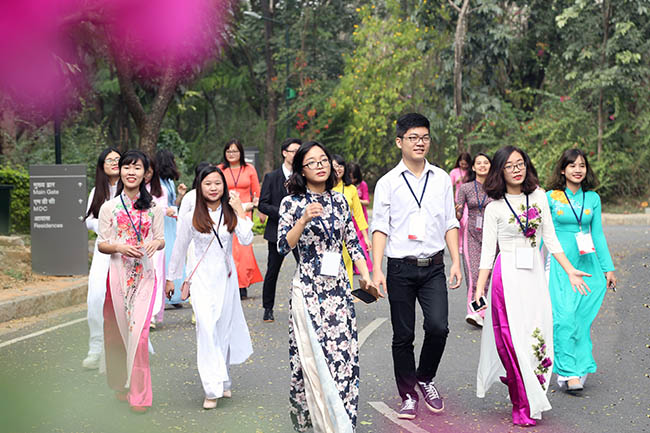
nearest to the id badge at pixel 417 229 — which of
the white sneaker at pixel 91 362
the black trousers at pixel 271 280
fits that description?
the white sneaker at pixel 91 362

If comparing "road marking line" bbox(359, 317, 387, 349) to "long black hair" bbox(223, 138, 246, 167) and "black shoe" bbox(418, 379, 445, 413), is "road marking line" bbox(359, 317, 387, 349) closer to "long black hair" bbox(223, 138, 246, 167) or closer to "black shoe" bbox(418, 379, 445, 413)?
"black shoe" bbox(418, 379, 445, 413)

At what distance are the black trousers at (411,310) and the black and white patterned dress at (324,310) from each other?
0.51 m

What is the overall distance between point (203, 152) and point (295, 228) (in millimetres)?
38228

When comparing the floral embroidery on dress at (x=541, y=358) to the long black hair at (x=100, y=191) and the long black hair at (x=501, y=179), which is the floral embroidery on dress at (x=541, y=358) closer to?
the long black hair at (x=501, y=179)

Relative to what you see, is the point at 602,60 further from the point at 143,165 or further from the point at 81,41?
the point at 81,41

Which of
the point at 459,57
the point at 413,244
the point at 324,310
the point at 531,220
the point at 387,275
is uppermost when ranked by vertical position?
the point at 459,57

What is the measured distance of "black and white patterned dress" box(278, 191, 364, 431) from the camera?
191 inches

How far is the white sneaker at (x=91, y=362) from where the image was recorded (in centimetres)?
713

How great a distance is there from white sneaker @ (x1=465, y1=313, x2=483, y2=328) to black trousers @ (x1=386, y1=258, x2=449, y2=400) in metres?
3.42

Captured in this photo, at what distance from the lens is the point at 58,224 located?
12.6m

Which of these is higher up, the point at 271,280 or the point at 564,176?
the point at 564,176

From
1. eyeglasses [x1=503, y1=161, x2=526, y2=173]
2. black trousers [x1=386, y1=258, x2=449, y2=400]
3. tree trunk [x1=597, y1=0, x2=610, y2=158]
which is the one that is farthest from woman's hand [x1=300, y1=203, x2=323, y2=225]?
tree trunk [x1=597, y1=0, x2=610, y2=158]

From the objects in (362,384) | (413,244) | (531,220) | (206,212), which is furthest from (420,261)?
(206,212)

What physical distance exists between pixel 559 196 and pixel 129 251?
3175 millimetres
